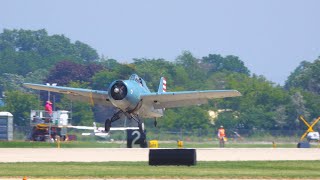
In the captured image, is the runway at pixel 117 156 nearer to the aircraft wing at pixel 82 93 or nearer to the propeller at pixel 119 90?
the propeller at pixel 119 90

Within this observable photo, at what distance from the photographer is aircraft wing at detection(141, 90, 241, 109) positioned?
52.7 m

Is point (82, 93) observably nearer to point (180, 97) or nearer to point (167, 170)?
point (180, 97)

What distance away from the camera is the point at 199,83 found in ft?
322

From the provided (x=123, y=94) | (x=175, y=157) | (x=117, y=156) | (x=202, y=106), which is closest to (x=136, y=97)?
(x=123, y=94)

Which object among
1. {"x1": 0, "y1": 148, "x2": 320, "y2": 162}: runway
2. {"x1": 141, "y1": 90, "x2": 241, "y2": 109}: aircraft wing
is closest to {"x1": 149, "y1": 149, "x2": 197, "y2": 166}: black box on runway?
{"x1": 0, "y1": 148, "x2": 320, "y2": 162}: runway

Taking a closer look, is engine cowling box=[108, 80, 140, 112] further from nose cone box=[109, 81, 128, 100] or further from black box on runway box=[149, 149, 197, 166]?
black box on runway box=[149, 149, 197, 166]

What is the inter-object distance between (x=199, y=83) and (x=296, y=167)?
209ft

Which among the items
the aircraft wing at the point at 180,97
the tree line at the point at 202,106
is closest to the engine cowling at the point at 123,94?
the aircraft wing at the point at 180,97

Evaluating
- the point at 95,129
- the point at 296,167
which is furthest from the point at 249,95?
the point at 296,167

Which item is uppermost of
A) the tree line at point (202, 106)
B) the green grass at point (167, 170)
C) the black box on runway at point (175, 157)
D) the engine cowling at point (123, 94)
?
the tree line at point (202, 106)

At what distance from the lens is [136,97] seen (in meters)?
51.9

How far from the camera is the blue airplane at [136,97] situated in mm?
51156

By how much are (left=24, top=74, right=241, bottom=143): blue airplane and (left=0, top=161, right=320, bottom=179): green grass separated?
14.9m

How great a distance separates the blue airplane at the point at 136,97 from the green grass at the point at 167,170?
14.9 metres
